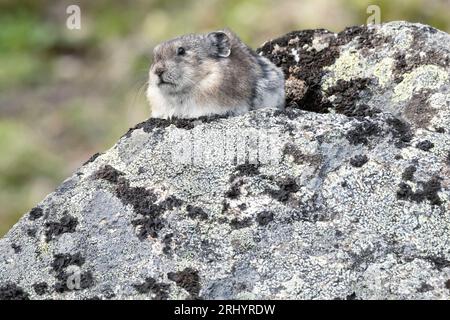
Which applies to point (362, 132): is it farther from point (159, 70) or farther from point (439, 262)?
point (159, 70)

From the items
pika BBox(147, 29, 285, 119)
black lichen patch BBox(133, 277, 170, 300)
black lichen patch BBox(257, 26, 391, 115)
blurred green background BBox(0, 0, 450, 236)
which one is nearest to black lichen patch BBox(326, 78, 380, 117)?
black lichen patch BBox(257, 26, 391, 115)

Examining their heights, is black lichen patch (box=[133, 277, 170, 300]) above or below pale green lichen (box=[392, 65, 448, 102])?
below

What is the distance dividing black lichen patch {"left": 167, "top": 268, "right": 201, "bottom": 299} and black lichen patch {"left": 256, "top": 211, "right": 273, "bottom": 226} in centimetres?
59

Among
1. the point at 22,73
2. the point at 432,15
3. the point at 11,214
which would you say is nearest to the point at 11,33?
the point at 22,73

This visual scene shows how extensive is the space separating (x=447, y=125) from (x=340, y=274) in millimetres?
1789

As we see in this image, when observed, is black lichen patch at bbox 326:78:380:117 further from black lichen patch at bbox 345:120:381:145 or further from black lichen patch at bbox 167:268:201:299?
black lichen patch at bbox 167:268:201:299

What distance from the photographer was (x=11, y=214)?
575 inches

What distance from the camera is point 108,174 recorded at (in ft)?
20.2

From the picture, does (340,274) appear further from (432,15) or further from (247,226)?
(432,15)

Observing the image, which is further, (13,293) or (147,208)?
(147,208)

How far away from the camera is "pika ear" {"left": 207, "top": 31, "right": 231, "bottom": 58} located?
27.3 ft

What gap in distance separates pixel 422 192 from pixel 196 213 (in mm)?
1582

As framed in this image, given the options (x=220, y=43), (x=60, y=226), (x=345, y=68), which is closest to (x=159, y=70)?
(x=220, y=43)

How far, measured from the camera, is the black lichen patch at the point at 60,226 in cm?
584
